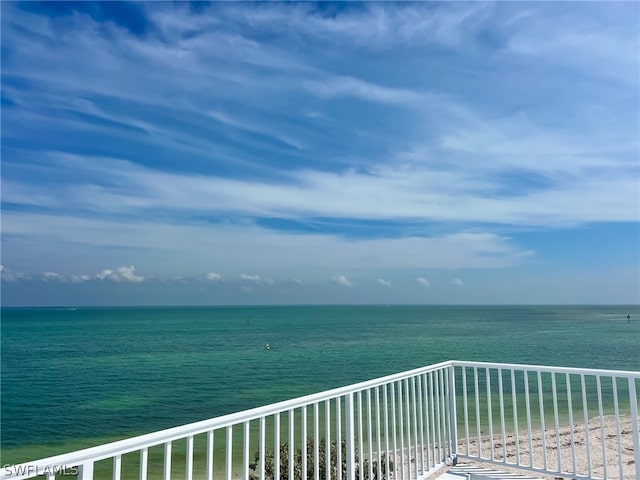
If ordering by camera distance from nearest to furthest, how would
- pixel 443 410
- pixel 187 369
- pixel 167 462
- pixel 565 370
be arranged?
pixel 167 462 < pixel 565 370 < pixel 443 410 < pixel 187 369

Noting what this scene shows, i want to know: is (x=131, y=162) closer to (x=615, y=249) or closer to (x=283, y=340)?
(x=283, y=340)

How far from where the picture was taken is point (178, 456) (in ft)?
32.6

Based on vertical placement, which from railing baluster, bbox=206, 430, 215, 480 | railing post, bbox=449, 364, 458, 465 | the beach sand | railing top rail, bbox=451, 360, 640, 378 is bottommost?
the beach sand

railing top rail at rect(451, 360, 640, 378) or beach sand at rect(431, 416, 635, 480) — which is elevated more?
railing top rail at rect(451, 360, 640, 378)

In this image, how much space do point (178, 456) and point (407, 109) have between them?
33.5ft

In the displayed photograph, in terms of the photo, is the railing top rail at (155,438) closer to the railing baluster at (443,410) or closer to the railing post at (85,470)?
the railing post at (85,470)

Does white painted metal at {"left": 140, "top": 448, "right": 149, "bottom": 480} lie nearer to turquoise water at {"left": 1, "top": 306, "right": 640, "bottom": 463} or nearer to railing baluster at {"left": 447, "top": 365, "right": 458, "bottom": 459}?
railing baluster at {"left": 447, "top": 365, "right": 458, "bottom": 459}

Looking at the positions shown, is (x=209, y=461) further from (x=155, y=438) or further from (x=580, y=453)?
(x=580, y=453)

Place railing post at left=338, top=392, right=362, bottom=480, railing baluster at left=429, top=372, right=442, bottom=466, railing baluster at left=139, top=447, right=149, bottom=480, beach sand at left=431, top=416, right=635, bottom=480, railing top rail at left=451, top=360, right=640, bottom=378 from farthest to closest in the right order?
beach sand at left=431, top=416, right=635, bottom=480
railing baluster at left=429, top=372, right=442, bottom=466
railing top rail at left=451, top=360, right=640, bottom=378
railing post at left=338, top=392, right=362, bottom=480
railing baluster at left=139, top=447, right=149, bottom=480

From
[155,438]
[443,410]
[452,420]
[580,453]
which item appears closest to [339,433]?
[155,438]

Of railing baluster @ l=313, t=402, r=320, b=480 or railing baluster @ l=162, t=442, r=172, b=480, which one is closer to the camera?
railing baluster @ l=162, t=442, r=172, b=480

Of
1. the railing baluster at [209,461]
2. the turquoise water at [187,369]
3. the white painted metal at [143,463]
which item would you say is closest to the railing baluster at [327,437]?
the railing baluster at [209,461]

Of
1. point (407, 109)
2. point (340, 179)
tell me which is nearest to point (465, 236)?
point (340, 179)

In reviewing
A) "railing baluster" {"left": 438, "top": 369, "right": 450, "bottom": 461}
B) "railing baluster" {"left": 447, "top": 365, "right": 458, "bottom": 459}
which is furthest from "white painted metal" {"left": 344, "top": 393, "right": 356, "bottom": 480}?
"railing baluster" {"left": 447, "top": 365, "right": 458, "bottom": 459}
